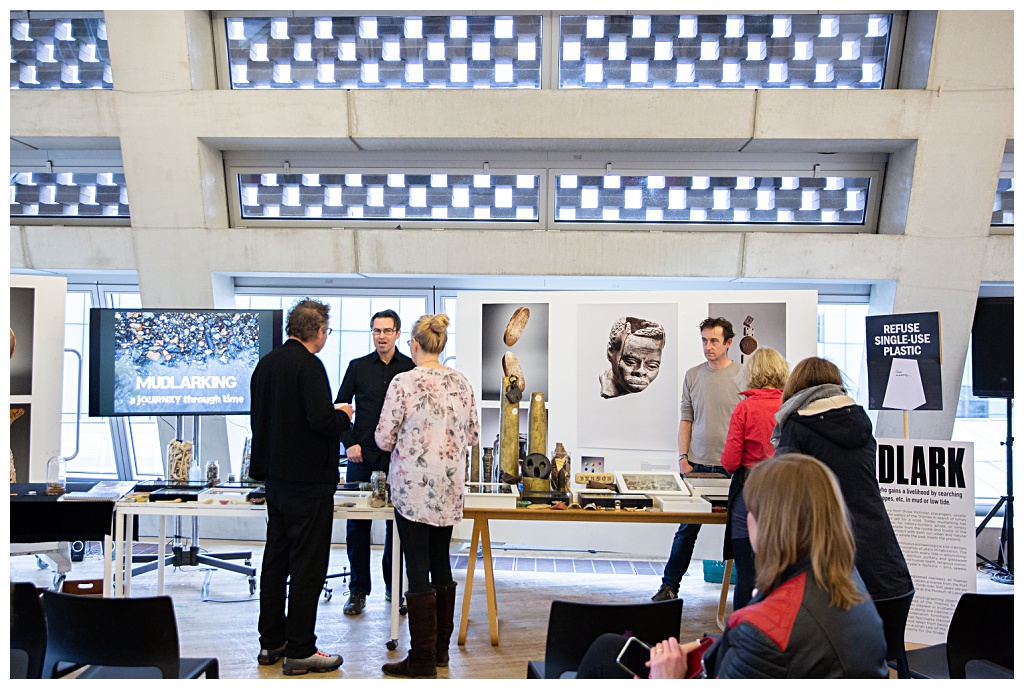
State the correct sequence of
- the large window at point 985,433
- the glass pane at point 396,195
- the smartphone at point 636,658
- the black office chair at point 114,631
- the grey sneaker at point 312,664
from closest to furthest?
1. the smartphone at point 636,658
2. the black office chair at point 114,631
3. the grey sneaker at point 312,664
4. the glass pane at point 396,195
5. the large window at point 985,433

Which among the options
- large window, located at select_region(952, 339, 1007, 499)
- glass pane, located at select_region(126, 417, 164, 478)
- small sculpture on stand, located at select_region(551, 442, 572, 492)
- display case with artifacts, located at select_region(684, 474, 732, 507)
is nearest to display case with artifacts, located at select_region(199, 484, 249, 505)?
small sculpture on stand, located at select_region(551, 442, 572, 492)

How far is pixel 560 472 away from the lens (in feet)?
13.9

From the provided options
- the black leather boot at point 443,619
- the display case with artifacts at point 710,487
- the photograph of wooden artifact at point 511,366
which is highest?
the photograph of wooden artifact at point 511,366

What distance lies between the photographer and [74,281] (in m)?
6.29

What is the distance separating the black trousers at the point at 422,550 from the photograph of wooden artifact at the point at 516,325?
6.21ft

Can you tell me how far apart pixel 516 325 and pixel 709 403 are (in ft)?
4.42

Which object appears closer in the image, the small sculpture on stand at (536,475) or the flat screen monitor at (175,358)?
the small sculpture on stand at (536,475)

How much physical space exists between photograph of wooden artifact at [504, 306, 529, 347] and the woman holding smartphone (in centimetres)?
355

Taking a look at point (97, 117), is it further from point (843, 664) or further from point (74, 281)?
point (843, 664)

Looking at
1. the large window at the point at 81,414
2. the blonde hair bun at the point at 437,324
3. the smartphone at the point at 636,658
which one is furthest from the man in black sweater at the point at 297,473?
the large window at the point at 81,414

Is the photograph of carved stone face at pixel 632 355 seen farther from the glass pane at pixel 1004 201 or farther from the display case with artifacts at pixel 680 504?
the glass pane at pixel 1004 201

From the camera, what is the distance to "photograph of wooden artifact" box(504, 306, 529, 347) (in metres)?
5.30

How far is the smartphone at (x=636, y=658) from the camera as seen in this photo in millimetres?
2109

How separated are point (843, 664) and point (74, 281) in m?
6.33
